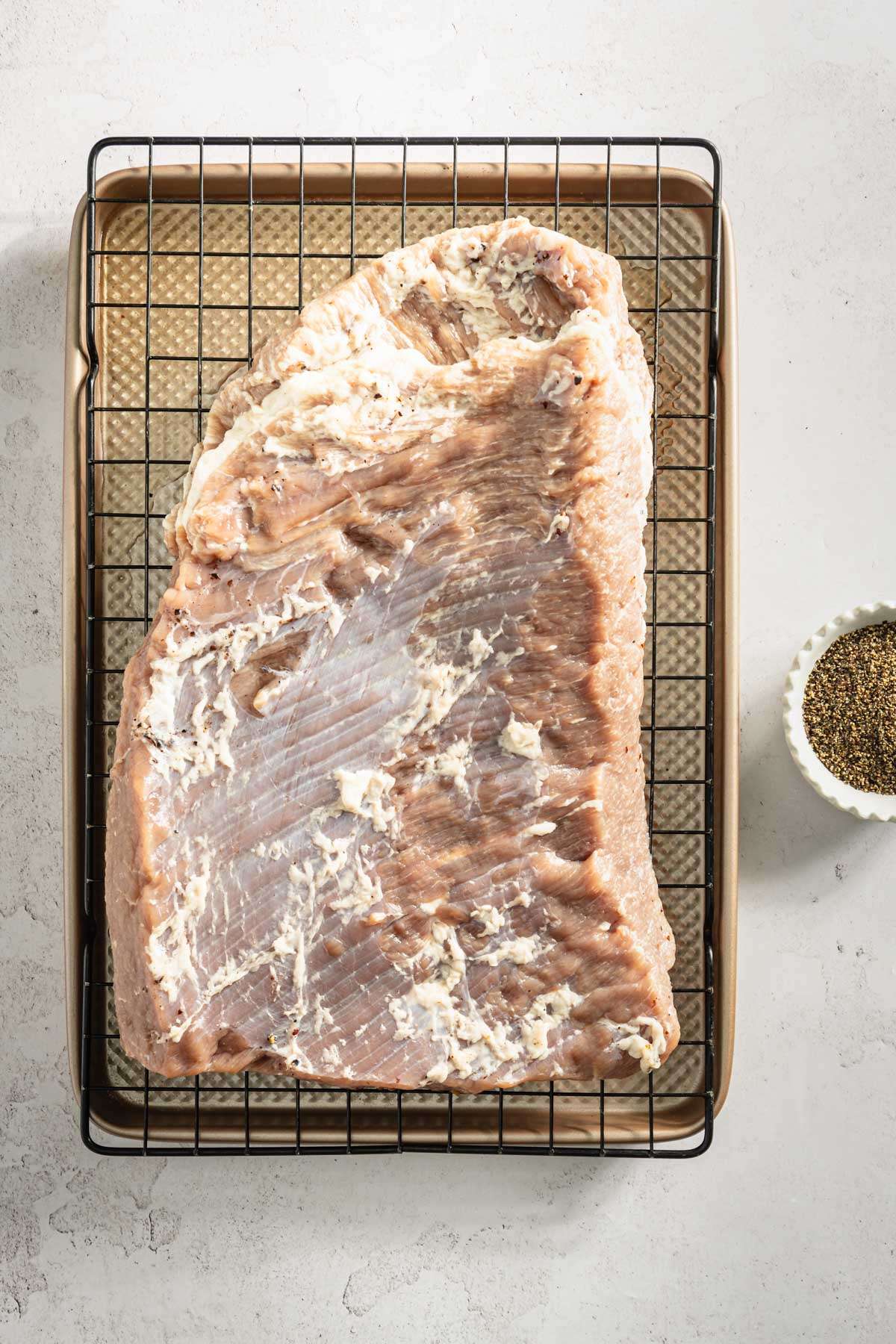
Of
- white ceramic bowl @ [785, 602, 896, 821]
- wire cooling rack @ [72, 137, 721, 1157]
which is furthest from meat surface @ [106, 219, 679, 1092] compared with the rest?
white ceramic bowl @ [785, 602, 896, 821]

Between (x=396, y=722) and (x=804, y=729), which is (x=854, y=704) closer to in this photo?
(x=804, y=729)

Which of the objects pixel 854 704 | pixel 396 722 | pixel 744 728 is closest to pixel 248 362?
pixel 396 722

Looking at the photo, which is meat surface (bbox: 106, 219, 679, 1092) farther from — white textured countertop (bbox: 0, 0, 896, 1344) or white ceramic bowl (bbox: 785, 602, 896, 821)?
white textured countertop (bbox: 0, 0, 896, 1344)

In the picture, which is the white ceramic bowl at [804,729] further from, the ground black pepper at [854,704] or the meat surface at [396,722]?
the meat surface at [396,722]

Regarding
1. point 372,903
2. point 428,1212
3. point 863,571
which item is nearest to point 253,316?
point 372,903

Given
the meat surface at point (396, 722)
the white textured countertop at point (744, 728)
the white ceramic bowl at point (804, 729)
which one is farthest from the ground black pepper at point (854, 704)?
the meat surface at point (396, 722)

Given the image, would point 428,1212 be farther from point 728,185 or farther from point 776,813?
point 728,185

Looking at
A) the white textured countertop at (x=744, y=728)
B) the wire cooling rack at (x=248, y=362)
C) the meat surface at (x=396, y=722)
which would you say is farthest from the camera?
the white textured countertop at (x=744, y=728)
